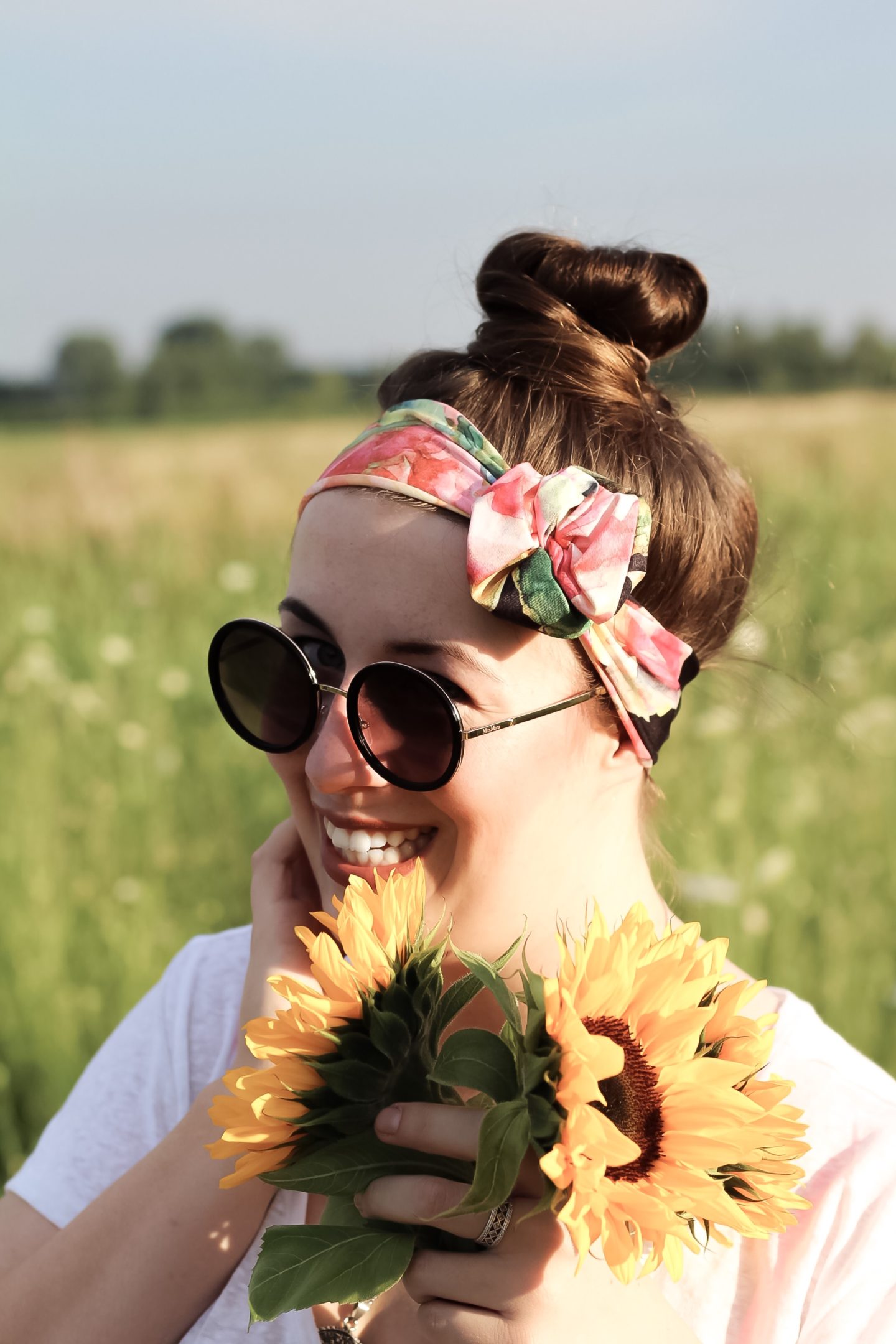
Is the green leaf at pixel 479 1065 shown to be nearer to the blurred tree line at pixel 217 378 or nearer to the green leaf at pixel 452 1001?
the green leaf at pixel 452 1001

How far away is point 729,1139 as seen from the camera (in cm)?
111

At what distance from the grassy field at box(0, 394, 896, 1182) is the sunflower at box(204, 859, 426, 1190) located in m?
1.02

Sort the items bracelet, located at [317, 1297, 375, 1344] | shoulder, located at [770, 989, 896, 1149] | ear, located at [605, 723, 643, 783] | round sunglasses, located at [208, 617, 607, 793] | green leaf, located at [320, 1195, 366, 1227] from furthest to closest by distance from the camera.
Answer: ear, located at [605, 723, 643, 783]
shoulder, located at [770, 989, 896, 1149]
round sunglasses, located at [208, 617, 607, 793]
bracelet, located at [317, 1297, 375, 1344]
green leaf, located at [320, 1195, 366, 1227]

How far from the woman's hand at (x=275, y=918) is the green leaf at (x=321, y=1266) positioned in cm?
50

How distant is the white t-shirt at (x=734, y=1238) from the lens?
1.64 m

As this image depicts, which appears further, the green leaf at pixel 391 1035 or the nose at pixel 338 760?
the nose at pixel 338 760

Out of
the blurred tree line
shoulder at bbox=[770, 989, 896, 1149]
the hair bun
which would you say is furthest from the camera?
the blurred tree line

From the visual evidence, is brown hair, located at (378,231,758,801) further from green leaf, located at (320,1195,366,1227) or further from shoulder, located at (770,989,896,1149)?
green leaf, located at (320,1195,366,1227)

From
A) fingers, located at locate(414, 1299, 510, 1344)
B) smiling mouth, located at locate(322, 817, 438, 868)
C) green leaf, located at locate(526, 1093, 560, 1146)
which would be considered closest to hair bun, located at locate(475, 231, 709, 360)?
smiling mouth, located at locate(322, 817, 438, 868)

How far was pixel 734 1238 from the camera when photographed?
1720mm

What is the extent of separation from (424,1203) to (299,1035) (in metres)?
0.21

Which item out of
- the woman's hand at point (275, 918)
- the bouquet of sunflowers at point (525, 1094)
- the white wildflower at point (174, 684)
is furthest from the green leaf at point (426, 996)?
the white wildflower at point (174, 684)

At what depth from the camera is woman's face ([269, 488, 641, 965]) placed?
5.69 feet

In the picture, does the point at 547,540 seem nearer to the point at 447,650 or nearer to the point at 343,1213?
the point at 447,650
